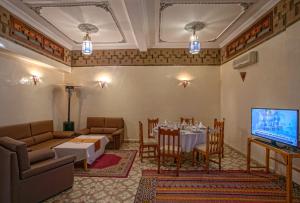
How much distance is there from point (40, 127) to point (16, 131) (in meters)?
0.85

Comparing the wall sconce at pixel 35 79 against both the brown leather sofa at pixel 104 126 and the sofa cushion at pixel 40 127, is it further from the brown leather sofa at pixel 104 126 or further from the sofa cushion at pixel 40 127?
the brown leather sofa at pixel 104 126

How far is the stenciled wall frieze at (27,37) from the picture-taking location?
388cm

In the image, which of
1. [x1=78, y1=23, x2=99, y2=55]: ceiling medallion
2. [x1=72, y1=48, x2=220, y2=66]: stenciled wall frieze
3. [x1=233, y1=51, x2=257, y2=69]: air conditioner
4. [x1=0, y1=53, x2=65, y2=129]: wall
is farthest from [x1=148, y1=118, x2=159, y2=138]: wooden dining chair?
[x1=0, y1=53, x2=65, y2=129]: wall

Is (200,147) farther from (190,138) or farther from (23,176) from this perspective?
(23,176)

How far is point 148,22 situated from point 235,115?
3.44 metres

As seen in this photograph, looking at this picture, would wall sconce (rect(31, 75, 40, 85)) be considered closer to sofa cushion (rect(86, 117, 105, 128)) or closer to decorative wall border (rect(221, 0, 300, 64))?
sofa cushion (rect(86, 117, 105, 128))

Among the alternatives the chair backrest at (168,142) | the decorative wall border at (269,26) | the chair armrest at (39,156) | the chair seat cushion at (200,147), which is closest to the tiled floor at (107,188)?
the chair seat cushion at (200,147)

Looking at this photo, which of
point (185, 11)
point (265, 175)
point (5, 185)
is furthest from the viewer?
point (185, 11)

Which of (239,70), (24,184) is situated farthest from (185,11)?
(24,184)

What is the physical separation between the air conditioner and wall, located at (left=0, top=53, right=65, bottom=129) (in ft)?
17.7

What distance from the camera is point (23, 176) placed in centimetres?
250

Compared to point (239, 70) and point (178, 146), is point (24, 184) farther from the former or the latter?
point (239, 70)

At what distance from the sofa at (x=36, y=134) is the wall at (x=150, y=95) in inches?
63.8

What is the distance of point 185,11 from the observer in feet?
13.5
